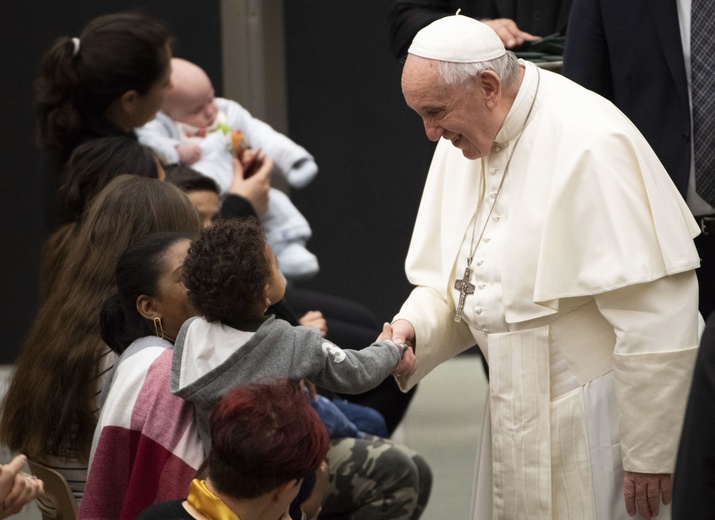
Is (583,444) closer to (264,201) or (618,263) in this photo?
(618,263)

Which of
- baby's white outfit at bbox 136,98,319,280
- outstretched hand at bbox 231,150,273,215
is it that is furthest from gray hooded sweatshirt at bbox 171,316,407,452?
baby's white outfit at bbox 136,98,319,280

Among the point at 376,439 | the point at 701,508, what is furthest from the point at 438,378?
the point at 701,508

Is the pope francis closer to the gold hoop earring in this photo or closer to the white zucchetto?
the white zucchetto

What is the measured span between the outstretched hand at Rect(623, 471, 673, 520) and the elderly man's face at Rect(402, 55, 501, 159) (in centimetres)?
88

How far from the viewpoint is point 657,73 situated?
147 inches

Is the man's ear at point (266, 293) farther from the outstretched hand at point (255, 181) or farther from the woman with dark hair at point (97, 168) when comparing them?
the outstretched hand at point (255, 181)

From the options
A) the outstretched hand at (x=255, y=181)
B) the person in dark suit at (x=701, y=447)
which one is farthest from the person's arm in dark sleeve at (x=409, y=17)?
the person in dark suit at (x=701, y=447)

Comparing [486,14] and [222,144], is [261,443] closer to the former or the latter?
[486,14]

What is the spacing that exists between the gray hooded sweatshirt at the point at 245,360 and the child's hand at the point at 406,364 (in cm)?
26

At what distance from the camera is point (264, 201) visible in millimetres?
4793

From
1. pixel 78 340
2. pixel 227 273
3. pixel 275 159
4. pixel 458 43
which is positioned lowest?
pixel 275 159

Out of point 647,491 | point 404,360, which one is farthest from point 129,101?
point 647,491

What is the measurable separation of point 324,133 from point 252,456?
467 cm

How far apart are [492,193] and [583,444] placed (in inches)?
26.1
